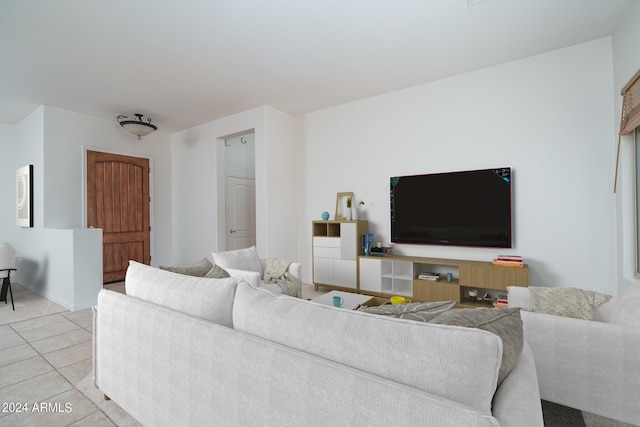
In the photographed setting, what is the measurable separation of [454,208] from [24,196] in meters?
5.95

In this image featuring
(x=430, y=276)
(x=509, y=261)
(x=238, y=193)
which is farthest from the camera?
(x=238, y=193)

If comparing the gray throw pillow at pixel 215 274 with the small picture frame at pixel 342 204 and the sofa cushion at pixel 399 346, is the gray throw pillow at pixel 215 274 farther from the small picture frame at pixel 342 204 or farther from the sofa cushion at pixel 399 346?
the small picture frame at pixel 342 204

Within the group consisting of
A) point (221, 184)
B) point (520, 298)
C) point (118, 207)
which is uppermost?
point (221, 184)

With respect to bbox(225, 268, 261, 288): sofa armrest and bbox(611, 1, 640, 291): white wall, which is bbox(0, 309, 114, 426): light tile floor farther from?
bbox(611, 1, 640, 291): white wall

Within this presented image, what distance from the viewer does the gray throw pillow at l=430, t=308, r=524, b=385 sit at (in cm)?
90

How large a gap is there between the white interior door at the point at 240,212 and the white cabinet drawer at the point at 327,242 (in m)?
1.82

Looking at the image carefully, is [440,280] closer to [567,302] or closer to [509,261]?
[509,261]

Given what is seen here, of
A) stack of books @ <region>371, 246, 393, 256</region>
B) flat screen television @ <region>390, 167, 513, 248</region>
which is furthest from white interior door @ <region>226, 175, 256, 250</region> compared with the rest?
flat screen television @ <region>390, 167, 513, 248</region>

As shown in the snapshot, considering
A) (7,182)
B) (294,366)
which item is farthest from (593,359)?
(7,182)

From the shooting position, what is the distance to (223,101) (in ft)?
14.0

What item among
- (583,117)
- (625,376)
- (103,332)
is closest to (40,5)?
(103,332)

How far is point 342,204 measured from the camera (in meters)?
4.50

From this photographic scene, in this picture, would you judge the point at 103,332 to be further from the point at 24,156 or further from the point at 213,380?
the point at 24,156

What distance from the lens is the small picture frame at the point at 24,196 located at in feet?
14.7
